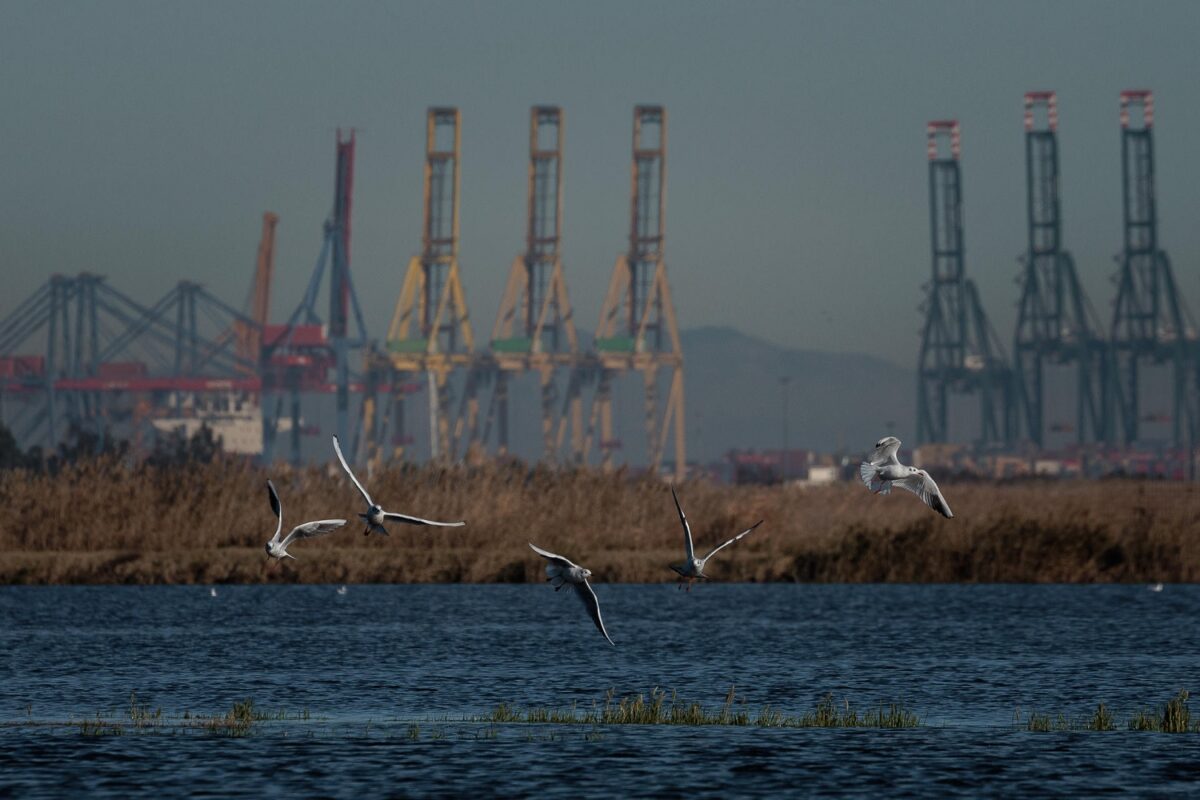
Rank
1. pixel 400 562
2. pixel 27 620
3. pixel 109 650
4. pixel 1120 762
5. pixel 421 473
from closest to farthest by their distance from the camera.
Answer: pixel 1120 762 < pixel 109 650 < pixel 27 620 < pixel 400 562 < pixel 421 473

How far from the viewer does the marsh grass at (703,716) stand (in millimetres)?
27188

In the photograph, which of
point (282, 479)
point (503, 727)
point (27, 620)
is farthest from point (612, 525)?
point (503, 727)

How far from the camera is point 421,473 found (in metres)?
57.5

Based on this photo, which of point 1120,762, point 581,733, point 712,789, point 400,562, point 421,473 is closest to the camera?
point 712,789

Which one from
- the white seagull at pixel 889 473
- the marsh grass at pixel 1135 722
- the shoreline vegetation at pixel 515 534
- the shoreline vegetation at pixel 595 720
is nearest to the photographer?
the white seagull at pixel 889 473

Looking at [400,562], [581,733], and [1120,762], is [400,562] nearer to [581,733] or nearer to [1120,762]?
[581,733]

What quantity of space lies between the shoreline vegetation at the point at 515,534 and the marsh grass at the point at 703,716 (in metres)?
23.9

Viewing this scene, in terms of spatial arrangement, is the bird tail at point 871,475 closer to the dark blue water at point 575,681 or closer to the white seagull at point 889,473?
the white seagull at point 889,473

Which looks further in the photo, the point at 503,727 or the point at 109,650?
the point at 109,650

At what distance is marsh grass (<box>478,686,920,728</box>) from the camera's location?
89.2 feet

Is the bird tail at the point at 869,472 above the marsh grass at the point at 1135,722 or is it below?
above

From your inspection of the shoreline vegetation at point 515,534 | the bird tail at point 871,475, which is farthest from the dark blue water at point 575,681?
the bird tail at point 871,475

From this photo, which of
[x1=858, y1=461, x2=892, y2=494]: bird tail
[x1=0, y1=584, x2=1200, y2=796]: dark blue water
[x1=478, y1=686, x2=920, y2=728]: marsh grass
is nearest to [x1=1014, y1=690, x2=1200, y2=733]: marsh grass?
[x1=0, y1=584, x2=1200, y2=796]: dark blue water

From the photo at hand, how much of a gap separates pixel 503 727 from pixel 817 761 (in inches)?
175
